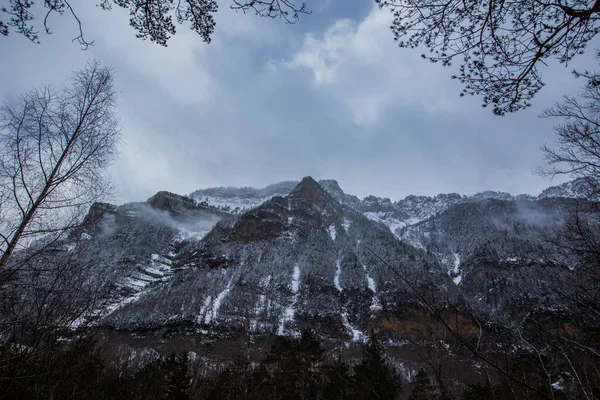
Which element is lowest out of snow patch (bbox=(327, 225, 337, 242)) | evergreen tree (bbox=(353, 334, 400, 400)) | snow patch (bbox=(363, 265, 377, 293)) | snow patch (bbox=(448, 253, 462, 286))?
evergreen tree (bbox=(353, 334, 400, 400))

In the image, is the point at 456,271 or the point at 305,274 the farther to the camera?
the point at 456,271

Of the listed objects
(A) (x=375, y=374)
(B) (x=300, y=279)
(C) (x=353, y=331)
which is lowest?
(A) (x=375, y=374)

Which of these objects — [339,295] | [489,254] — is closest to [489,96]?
[339,295]

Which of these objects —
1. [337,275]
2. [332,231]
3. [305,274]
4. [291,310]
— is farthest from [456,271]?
[291,310]

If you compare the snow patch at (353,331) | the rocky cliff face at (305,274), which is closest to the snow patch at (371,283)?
the rocky cliff face at (305,274)

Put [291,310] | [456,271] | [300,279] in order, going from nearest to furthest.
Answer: [291,310], [300,279], [456,271]

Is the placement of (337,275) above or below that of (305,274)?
above

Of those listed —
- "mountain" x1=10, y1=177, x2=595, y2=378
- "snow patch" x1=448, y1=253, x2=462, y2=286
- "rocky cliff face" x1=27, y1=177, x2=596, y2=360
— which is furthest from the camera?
"snow patch" x1=448, y1=253, x2=462, y2=286

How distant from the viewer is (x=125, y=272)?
131750 millimetres

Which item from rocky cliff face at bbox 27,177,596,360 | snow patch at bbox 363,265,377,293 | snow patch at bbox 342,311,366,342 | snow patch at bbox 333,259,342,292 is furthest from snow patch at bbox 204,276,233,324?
snow patch at bbox 363,265,377,293

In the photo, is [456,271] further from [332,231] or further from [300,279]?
[300,279]

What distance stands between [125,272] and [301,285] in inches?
2954

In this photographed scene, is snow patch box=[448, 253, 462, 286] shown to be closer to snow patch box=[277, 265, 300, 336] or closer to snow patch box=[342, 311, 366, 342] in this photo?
snow patch box=[342, 311, 366, 342]

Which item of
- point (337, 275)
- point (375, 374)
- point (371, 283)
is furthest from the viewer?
point (337, 275)
